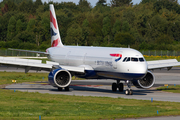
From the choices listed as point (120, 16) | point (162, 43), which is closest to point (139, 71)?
point (162, 43)

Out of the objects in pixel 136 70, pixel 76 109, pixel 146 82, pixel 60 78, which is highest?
pixel 136 70

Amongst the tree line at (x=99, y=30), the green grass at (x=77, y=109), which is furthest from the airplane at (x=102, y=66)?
the tree line at (x=99, y=30)

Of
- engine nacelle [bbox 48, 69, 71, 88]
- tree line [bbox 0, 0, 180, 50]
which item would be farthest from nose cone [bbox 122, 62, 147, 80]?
tree line [bbox 0, 0, 180, 50]

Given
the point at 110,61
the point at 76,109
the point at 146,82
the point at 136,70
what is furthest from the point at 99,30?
the point at 76,109

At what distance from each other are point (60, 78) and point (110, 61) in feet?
18.0

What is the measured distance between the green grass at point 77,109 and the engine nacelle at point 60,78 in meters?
6.43

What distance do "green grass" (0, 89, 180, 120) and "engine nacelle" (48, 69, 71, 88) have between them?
643cm

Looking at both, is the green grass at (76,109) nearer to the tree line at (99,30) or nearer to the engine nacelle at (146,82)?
the engine nacelle at (146,82)

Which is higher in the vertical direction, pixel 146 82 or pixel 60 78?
pixel 60 78

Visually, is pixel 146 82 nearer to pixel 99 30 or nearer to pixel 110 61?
pixel 110 61

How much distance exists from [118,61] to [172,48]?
310ft

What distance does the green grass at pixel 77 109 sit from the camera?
747 inches

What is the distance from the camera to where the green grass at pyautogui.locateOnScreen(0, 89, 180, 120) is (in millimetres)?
18969

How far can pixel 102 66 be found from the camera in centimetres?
3238
